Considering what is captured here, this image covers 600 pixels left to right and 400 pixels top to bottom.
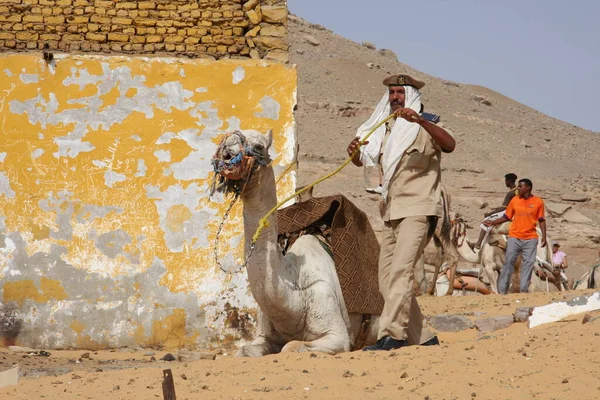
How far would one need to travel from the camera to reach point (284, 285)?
7227mm

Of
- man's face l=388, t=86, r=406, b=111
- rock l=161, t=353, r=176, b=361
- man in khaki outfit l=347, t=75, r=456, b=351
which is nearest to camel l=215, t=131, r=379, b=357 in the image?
man in khaki outfit l=347, t=75, r=456, b=351

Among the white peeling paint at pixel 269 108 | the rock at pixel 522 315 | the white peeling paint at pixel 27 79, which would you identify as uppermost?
the white peeling paint at pixel 27 79

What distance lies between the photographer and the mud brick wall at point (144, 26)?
10.7 metres

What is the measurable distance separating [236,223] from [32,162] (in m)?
2.09

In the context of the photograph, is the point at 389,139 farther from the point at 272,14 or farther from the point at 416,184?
the point at 272,14

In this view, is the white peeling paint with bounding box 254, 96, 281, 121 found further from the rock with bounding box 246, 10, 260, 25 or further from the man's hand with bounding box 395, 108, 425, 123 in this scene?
the man's hand with bounding box 395, 108, 425, 123

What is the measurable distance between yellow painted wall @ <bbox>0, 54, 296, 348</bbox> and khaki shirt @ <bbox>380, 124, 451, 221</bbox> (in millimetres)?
2456

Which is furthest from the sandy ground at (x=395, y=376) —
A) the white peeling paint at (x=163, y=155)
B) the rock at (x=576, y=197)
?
Result: the rock at (x=576, y=197)

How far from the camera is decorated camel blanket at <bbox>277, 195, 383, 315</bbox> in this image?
8086 millimetres

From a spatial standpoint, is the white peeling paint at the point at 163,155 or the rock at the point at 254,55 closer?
the white peeling paint at the point at 163,155

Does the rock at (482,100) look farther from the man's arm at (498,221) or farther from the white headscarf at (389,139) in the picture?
the white headscarf at (389,139)

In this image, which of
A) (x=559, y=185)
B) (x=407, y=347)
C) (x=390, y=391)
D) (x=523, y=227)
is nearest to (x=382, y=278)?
(x=407, y=347)

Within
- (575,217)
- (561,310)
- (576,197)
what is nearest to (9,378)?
(561,310)

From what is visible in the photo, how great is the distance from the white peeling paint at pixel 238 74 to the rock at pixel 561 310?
12.6 ft
